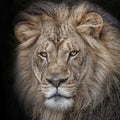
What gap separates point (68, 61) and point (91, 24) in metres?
0.22

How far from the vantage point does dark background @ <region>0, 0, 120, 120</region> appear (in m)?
2.54

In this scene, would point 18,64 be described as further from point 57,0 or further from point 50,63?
point 57,0

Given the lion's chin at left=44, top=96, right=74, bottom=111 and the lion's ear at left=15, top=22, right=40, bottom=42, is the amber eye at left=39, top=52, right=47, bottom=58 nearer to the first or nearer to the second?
the lion's ear at left=15, top=22, right=40, bottom=42

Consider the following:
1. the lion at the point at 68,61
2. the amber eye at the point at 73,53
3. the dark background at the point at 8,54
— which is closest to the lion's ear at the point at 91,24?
the lion at the point at 68,61

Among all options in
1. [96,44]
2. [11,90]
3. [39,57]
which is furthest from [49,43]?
[11,90]

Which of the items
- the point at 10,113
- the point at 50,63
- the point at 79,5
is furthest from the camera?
the point at 10,113

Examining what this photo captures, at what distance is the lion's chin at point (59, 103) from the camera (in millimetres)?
2261

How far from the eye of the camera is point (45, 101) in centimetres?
236

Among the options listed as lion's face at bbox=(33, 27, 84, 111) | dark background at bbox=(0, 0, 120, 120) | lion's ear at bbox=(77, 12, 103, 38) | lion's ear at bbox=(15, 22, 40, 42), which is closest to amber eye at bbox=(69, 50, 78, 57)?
lion's face at bbox=(33, 27, 84, 111)

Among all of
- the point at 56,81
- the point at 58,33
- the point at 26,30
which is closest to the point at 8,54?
the point at 26,30

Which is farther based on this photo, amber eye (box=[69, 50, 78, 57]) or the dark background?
the dark background

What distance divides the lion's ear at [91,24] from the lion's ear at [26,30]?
0.23m

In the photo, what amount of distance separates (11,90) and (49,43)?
0.42 meters

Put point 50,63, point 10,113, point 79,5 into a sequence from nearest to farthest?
point 50,63, point 79,5, point 10,113
